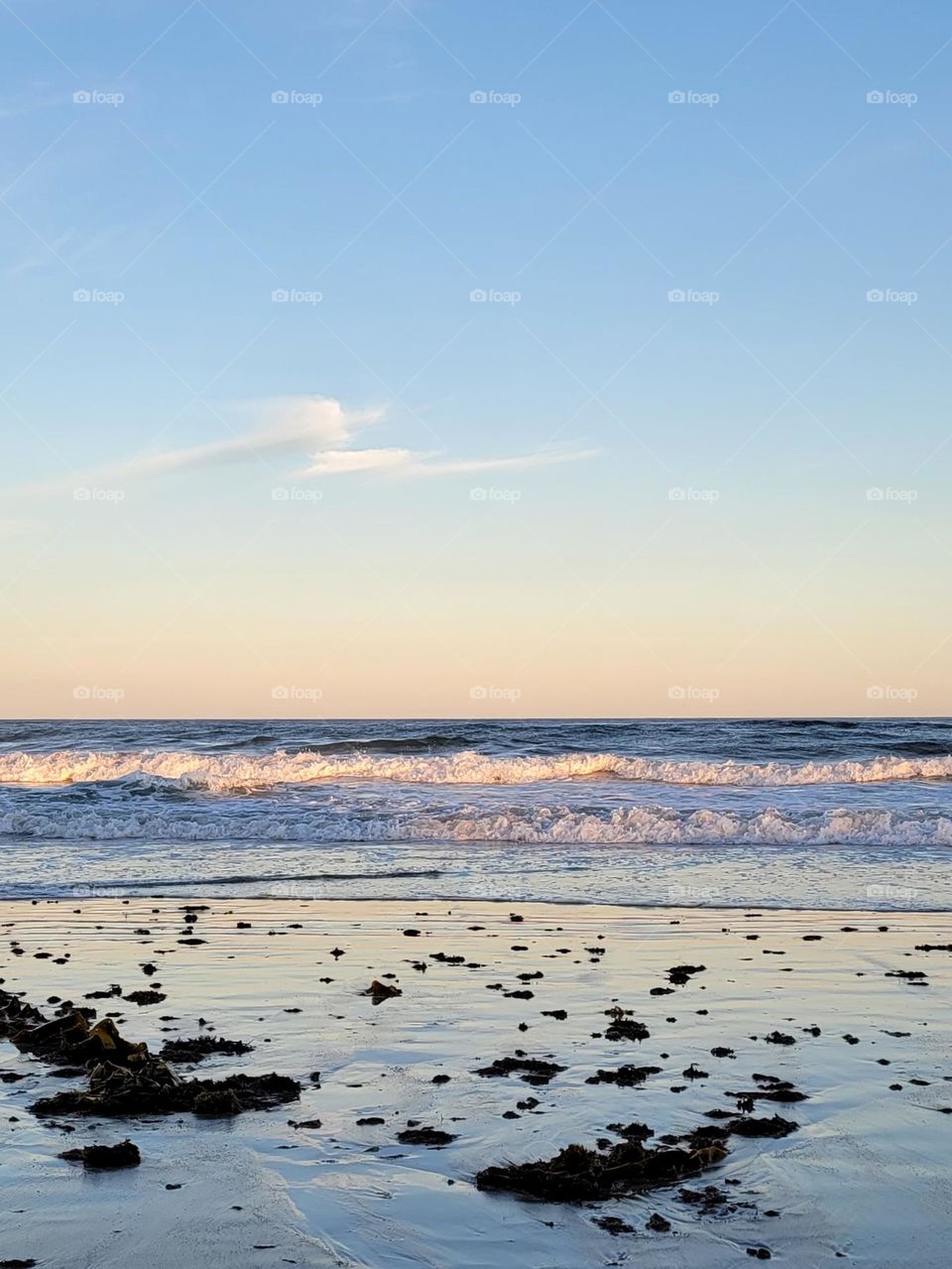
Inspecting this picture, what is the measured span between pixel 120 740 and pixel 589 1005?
162 feet

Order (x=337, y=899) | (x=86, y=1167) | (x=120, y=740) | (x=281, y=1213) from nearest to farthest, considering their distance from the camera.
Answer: (x=281, y=1213) → (x=86, y=1167) → (x=337, y=899) → (x=120, y=740)

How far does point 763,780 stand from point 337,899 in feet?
76.5

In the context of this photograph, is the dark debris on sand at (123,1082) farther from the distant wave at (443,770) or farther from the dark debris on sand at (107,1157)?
the distant wave at (443,770)

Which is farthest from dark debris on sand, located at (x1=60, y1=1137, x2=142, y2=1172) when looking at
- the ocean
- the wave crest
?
the wave crest

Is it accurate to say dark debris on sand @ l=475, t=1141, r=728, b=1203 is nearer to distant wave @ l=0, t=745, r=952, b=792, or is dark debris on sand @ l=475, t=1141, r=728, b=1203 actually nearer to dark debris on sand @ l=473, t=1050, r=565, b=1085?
dark debris on sand @ l=473, t=1050, r=565, b=1085

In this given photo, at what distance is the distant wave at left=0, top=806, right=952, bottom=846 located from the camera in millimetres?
21078

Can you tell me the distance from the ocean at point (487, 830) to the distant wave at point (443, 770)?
10cm

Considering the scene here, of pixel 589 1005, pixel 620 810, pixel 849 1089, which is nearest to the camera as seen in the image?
pixel 849 1089

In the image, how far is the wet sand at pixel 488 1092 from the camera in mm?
4594

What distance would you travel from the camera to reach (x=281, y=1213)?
4.78 metres

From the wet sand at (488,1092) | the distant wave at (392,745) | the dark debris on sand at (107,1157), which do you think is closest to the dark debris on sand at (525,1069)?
the wet sand at (488,1092)

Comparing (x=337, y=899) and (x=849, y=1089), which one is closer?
(x=849, y=1089)

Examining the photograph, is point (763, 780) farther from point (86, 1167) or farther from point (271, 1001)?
point (86, 1167)

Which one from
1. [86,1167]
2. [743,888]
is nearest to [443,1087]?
[86,1167]
